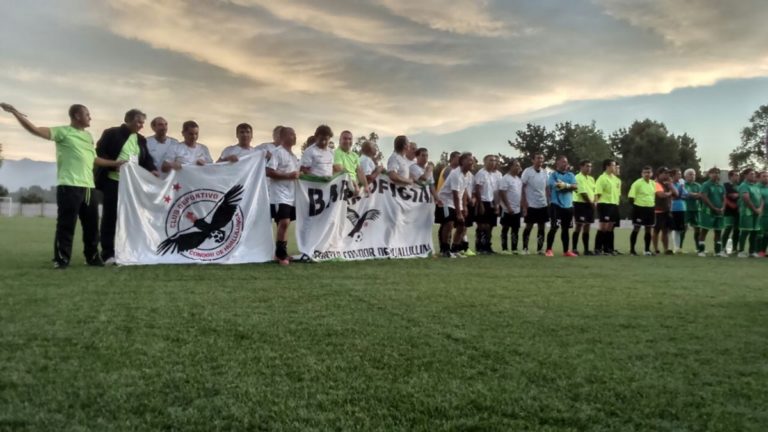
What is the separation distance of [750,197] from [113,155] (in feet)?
43.4

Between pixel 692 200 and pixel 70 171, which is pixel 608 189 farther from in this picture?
pixel 70 171

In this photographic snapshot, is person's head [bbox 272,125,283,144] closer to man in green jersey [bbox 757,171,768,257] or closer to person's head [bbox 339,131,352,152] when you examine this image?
person's head [bbox 339,131,352,152]

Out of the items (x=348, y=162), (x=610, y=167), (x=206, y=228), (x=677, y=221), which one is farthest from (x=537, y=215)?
(x=206, y=228)

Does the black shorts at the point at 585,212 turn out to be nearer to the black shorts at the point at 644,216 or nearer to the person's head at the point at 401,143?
the black shorts at the point at 644,216

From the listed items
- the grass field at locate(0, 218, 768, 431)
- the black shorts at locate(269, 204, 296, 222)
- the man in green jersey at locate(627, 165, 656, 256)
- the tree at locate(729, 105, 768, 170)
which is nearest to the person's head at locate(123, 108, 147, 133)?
the black shorts at locate(269, 204, 296, 222)

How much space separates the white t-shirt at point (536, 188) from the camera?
38.9 feet

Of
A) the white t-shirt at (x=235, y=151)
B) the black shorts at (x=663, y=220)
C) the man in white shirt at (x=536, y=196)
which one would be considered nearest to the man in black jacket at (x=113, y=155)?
the white t-shirt at (x=235, y=151)

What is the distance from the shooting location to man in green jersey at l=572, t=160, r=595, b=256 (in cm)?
1200

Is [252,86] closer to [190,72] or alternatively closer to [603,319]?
[190,72]

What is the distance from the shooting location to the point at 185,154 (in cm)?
855

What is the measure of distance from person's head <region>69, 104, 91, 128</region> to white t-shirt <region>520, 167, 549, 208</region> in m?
8.20

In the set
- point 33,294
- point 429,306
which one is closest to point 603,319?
point 429,306

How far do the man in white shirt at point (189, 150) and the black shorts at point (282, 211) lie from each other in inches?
47.5

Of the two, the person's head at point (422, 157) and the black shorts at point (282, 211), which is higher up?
the person's head at point (422, 157)
